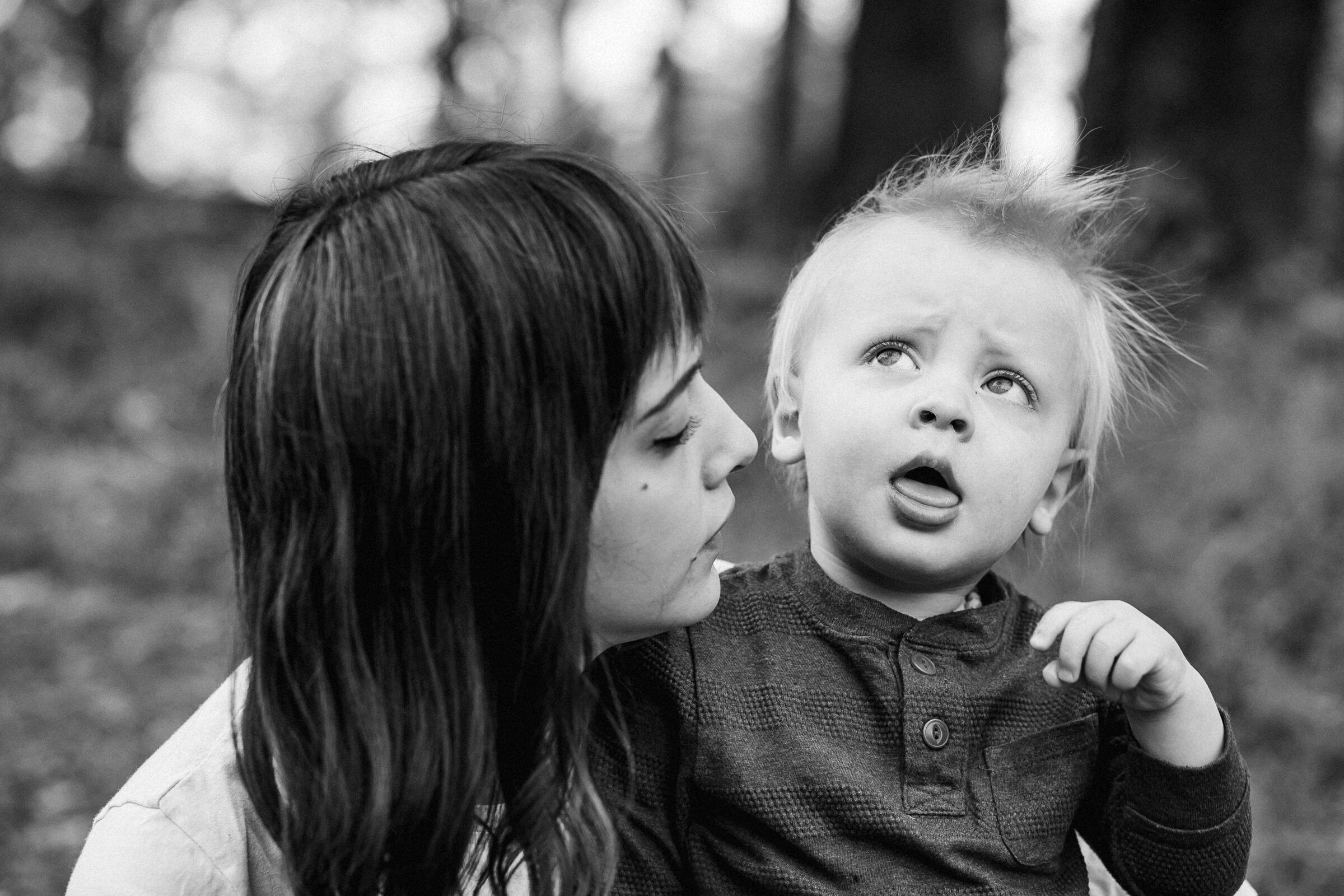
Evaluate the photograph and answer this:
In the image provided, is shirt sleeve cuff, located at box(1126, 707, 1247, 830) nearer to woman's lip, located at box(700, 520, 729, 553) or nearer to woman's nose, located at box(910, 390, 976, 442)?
woman's nose, located at box(910, 390, 976, 442)

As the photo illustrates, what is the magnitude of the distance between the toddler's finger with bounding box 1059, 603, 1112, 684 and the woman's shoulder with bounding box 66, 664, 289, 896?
40.4 inches

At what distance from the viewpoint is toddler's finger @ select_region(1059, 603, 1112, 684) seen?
1.59m

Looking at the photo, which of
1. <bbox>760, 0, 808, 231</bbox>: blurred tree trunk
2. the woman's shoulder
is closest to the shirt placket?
the woman's shoulder

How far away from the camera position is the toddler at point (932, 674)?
5.50 feet

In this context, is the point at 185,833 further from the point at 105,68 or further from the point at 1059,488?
the point at 105,68

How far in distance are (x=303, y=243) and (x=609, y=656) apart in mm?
696

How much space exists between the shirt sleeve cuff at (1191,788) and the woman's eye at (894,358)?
0.60m

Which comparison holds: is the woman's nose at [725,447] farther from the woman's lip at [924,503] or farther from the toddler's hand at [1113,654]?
the toddler's hand at [1113,654]

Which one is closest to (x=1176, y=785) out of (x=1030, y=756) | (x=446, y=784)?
(x=1030, y=756)

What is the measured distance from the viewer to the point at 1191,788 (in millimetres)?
1704

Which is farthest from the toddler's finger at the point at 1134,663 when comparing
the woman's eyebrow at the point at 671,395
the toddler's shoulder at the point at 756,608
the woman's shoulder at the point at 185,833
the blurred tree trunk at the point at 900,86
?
the blurred tree trunk at the point at 900,86

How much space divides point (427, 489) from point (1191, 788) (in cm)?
107

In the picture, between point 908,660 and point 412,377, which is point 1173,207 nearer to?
point 908,660

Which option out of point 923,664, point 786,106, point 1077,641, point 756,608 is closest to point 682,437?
point 756,608
